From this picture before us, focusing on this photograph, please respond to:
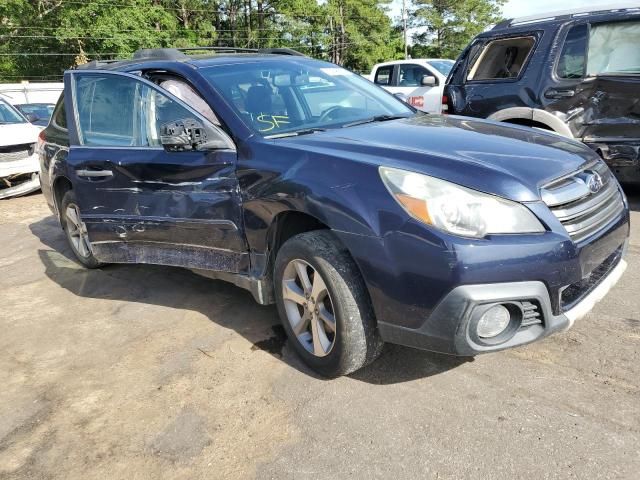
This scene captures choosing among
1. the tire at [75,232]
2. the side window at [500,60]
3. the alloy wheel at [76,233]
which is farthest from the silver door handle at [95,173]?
the side window at [500,60]

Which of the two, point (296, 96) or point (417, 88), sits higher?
point (296, 96)

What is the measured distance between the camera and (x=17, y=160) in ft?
28.2

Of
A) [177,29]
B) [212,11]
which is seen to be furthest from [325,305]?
[212,11]

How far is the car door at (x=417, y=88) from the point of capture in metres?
9.55

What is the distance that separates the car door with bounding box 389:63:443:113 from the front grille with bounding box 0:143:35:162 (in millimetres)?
5932

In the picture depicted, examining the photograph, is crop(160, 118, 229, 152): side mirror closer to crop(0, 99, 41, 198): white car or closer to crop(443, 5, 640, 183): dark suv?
crop(443, 5, 640, 183): dark suv

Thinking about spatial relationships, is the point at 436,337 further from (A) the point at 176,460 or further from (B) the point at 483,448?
(A) the point at 176,460

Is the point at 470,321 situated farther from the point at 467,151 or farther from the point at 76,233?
the point at 76,233

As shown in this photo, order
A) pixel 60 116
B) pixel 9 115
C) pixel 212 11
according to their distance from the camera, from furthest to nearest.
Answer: pixel 212 11 → pixel 9 115 → pixel 60 116

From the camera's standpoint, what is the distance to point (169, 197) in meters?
3.46

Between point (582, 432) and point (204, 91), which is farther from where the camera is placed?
point (204, 91)

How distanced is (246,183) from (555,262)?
159cm

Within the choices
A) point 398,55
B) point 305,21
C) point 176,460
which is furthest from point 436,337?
point 398,55

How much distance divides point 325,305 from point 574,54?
4.27m
